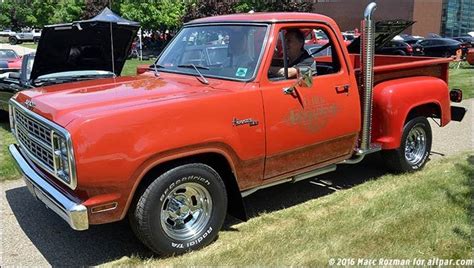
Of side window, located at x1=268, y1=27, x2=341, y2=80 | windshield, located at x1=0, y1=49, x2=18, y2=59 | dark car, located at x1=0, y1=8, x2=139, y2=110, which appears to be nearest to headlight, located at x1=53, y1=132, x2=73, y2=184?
side window, located at x1=268, y1=27, x2=341, y2=80

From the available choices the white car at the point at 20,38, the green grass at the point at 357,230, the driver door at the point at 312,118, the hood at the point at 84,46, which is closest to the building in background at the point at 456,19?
the white car at the point at 20,38

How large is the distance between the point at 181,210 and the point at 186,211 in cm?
6

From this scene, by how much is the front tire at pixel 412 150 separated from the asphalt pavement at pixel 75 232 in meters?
0.33

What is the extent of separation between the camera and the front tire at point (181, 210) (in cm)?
377

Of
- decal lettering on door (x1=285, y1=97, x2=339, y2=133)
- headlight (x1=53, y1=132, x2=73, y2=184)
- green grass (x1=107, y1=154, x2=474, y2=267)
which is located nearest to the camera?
headlight (x1=53, y1=132, x2=73, y2=184)

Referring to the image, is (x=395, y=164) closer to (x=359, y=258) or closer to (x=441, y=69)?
(x=441, y=69)

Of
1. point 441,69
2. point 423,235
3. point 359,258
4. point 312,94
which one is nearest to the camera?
point 359,258

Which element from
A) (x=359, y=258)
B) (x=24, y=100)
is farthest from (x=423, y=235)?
(x=24, y=100)

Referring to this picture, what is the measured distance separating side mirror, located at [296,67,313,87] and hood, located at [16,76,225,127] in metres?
0.85

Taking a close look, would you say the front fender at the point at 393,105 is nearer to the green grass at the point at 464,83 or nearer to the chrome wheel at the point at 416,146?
the chrome wheel at the point at 416,146

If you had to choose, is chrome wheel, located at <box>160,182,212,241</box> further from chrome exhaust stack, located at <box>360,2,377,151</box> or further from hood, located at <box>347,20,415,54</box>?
hood, located at <box>347,20,415,54</box>

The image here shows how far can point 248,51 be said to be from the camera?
454 centimetres

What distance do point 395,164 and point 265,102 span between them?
2.52 meters

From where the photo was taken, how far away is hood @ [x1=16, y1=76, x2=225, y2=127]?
146 inches
